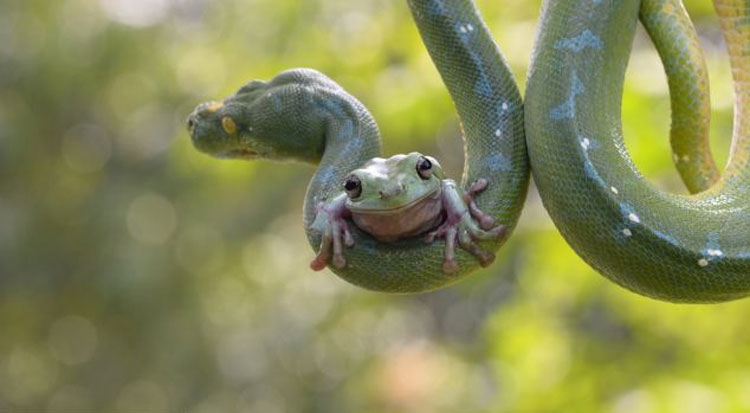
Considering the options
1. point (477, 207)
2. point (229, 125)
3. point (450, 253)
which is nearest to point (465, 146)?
point (477, 207)

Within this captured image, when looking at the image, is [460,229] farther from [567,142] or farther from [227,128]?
[227,128]

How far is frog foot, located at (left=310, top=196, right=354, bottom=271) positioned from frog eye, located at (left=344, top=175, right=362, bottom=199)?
10 cm

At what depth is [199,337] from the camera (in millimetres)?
10617

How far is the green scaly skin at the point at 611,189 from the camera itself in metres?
1.78

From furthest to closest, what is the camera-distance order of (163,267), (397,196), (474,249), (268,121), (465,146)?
(163,267) < (268,121) < (465,146) < (474,249) < (397,196)

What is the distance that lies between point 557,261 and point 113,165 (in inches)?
303

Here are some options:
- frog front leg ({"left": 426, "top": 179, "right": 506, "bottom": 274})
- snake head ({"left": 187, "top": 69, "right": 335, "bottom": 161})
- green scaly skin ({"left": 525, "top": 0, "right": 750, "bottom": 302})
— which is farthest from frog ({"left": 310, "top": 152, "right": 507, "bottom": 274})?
snake head ({"left": 187, "top": 69, "right": 335, "bottom": 161})

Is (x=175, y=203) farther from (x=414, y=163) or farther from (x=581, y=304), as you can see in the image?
(x=414, y=163)

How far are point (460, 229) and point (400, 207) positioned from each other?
152 millimetres

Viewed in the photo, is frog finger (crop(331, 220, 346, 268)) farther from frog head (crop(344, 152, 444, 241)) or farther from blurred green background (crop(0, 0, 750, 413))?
blurred green background (crop(0, 0, 750, 413))

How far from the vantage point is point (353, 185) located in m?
1.70

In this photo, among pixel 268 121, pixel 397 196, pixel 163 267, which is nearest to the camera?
pixel 397 196

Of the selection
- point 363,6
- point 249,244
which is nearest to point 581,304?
point 363,6

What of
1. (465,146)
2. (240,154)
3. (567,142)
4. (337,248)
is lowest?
(240,154)
